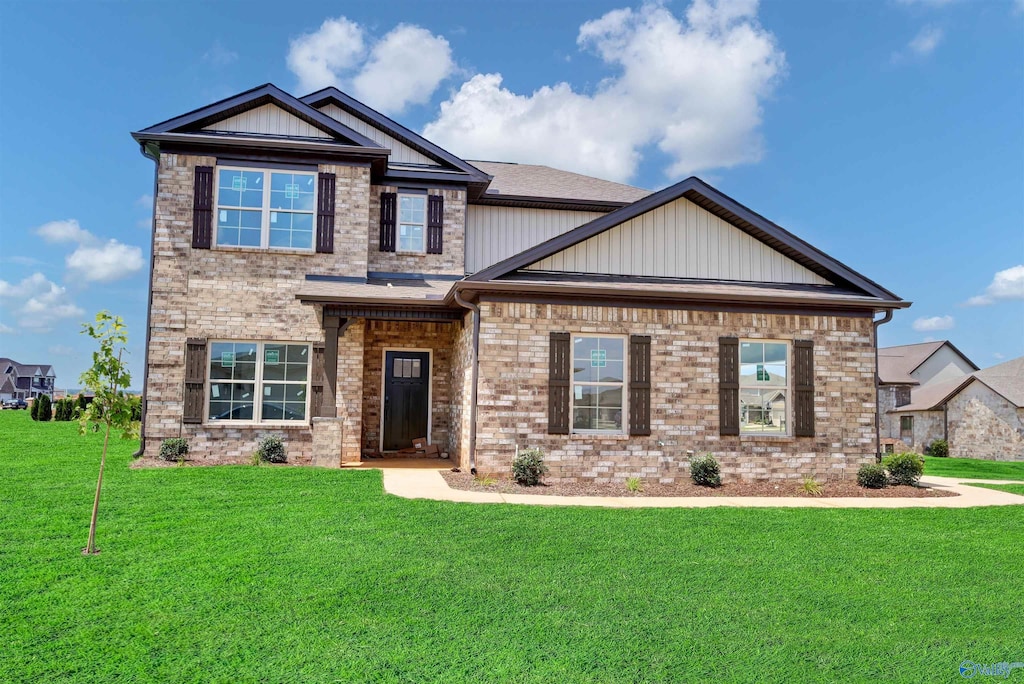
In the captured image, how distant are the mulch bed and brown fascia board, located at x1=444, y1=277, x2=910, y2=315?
2.99 meters

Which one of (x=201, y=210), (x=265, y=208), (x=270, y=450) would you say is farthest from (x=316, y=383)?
(x=201, y=210)

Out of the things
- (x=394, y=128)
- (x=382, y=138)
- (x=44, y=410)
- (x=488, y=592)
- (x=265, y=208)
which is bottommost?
(x=488, y=592)

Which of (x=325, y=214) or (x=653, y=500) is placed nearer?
(x=653, y=500)

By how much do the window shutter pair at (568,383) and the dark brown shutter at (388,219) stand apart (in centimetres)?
493

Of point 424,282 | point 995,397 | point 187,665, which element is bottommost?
point 187,665

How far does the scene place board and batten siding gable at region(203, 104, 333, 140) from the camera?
14.1 m

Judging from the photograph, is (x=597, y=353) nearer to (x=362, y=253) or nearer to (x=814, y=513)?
(x=814, y=513)

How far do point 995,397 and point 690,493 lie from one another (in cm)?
2169

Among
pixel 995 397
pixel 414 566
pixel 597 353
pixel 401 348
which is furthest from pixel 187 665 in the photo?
pixel 995 397

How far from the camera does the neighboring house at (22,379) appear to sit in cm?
7612

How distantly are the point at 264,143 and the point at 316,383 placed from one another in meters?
4.68

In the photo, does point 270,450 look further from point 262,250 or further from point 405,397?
point 262,250

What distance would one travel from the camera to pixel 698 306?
1235 cm

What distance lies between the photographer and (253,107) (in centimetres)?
1417
